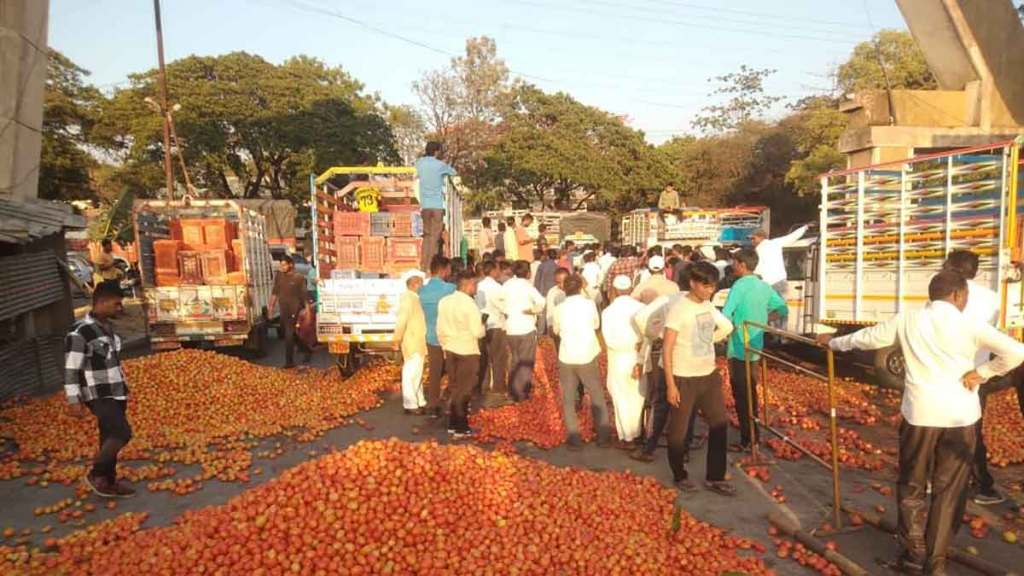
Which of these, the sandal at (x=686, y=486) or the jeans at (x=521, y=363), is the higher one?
the jeans at (x=521, y=363)

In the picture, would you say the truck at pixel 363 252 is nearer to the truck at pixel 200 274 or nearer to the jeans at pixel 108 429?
the truck at pixel 200 274

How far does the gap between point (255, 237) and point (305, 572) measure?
10.7 metres

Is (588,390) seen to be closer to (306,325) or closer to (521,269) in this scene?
(521,269)

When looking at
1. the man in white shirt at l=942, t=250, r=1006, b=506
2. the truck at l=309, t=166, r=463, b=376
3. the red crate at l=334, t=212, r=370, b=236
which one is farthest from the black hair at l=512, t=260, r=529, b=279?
the man in white shirt at l=942, t=250, r=1006, b=506

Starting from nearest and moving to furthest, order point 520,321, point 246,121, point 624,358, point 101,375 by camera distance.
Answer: point 101,375, point 624,358, point 520,321, point 246,121

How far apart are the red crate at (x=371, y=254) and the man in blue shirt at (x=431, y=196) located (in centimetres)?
105

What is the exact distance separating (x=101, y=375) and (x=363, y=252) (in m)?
5.62

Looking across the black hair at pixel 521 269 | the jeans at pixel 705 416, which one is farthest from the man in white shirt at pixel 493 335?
the jeans at pixel 705 416

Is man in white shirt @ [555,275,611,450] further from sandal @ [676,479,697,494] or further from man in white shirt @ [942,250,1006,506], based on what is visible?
man in white shirt @ [942,250,1006,506]

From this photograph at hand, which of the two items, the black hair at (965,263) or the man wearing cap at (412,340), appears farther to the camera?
the man wearing cap at (412,340)

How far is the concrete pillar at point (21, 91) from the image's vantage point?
10.3 m

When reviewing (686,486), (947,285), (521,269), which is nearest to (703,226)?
(521,269)

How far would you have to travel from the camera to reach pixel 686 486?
18.0 ft

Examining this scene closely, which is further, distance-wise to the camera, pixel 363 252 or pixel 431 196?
pixel 363 252
